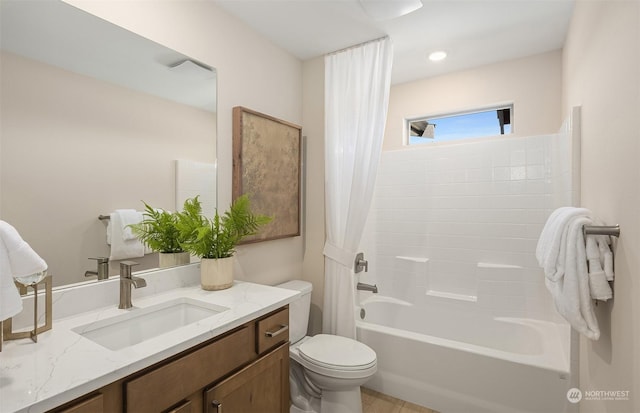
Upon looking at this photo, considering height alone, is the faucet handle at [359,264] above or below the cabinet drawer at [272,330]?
above

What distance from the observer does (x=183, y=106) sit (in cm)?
175

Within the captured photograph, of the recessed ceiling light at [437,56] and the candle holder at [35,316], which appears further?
the recessed ceiling light at [437,56]

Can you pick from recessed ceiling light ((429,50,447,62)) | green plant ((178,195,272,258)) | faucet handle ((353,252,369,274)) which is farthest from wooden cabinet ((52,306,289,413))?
recessed ceiling light ((429,50,447,62))

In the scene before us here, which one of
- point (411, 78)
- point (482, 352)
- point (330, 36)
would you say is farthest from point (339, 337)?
point (411, 78)

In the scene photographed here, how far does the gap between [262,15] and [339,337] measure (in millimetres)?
2128

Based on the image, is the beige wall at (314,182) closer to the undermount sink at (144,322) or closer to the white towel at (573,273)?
the undermount sink at (144,322)

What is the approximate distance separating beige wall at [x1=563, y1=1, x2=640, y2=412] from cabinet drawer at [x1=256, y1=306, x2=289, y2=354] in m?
1.22

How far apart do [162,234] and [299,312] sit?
1.04 metres

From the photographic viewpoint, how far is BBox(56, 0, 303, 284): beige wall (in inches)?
62.1

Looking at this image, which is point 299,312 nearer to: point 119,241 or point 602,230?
point 119,241

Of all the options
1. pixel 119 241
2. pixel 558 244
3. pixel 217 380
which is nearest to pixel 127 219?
pixel 119 241

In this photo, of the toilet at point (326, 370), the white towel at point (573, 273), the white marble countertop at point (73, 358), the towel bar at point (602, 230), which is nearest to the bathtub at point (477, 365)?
the toilet at point (326, 370)

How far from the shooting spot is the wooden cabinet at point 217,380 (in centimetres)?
89

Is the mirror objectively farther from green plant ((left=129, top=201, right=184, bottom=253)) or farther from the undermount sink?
the undermount sink
